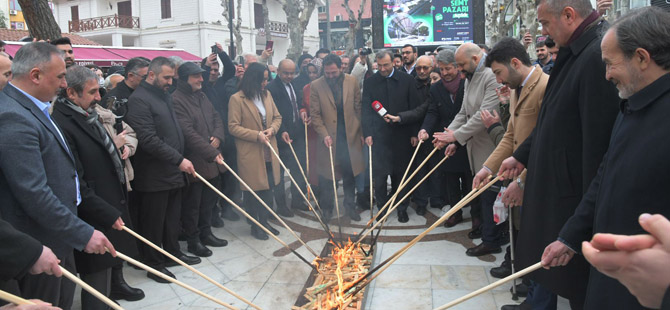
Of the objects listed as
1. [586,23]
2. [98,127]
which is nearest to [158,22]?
[98,127]

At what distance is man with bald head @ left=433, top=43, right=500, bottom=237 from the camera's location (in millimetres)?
5344

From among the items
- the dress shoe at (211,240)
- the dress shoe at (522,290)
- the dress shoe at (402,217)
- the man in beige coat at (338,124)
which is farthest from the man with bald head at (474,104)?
the dress shoe at (211,240)

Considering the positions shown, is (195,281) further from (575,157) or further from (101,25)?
(101,25)

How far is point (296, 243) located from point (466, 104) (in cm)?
Answer: 266

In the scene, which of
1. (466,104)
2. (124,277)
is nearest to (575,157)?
(466,104)

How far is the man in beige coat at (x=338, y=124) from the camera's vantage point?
708 cm

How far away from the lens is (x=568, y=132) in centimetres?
301

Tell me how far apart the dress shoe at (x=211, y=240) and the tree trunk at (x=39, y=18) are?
10.5 feet

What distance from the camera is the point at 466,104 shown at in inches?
223

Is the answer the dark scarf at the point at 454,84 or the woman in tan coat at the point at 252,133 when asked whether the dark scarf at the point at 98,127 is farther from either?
the dark scarf at the point at 454,84

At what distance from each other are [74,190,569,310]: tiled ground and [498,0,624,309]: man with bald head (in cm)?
127

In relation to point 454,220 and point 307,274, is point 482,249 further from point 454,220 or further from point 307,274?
point 307,274

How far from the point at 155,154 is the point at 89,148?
1.18 meters

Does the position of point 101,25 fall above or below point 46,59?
above
